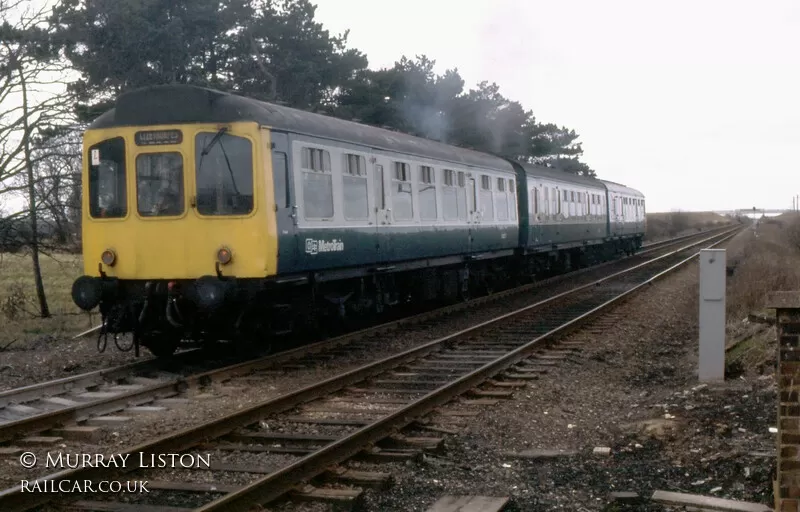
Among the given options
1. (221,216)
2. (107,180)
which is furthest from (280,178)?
(107,180)

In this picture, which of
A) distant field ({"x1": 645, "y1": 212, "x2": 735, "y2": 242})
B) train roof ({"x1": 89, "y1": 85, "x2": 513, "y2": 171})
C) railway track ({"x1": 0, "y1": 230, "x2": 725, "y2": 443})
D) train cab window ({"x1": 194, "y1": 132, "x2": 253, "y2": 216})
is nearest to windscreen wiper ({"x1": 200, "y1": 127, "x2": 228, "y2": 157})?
train cab window ({"x1": 194, "y1": 132, "x2": 253, "y2": 216})

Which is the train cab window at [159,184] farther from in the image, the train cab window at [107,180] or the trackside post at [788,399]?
the trackside post at [788,399]

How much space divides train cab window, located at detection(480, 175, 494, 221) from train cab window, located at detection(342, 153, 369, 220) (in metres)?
5.72

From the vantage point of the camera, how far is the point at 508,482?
232 inches

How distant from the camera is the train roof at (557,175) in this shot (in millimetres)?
22297

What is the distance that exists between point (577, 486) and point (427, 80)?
2859 cm

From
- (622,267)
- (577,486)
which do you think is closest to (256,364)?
(577,486)

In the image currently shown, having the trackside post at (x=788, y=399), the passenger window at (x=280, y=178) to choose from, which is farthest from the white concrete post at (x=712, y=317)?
the passenger window at (x=280, y=178)

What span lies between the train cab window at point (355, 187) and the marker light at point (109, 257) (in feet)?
9.82

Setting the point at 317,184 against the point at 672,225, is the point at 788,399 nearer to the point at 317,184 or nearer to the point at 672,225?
the point at 317,184

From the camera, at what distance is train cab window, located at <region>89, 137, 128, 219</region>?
10.5m

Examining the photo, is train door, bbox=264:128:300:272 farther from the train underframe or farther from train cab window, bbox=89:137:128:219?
train cab window, bbox=89:137:128:219

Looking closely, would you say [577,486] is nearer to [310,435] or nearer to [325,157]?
[310,435]

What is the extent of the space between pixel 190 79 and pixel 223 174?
636 inches
